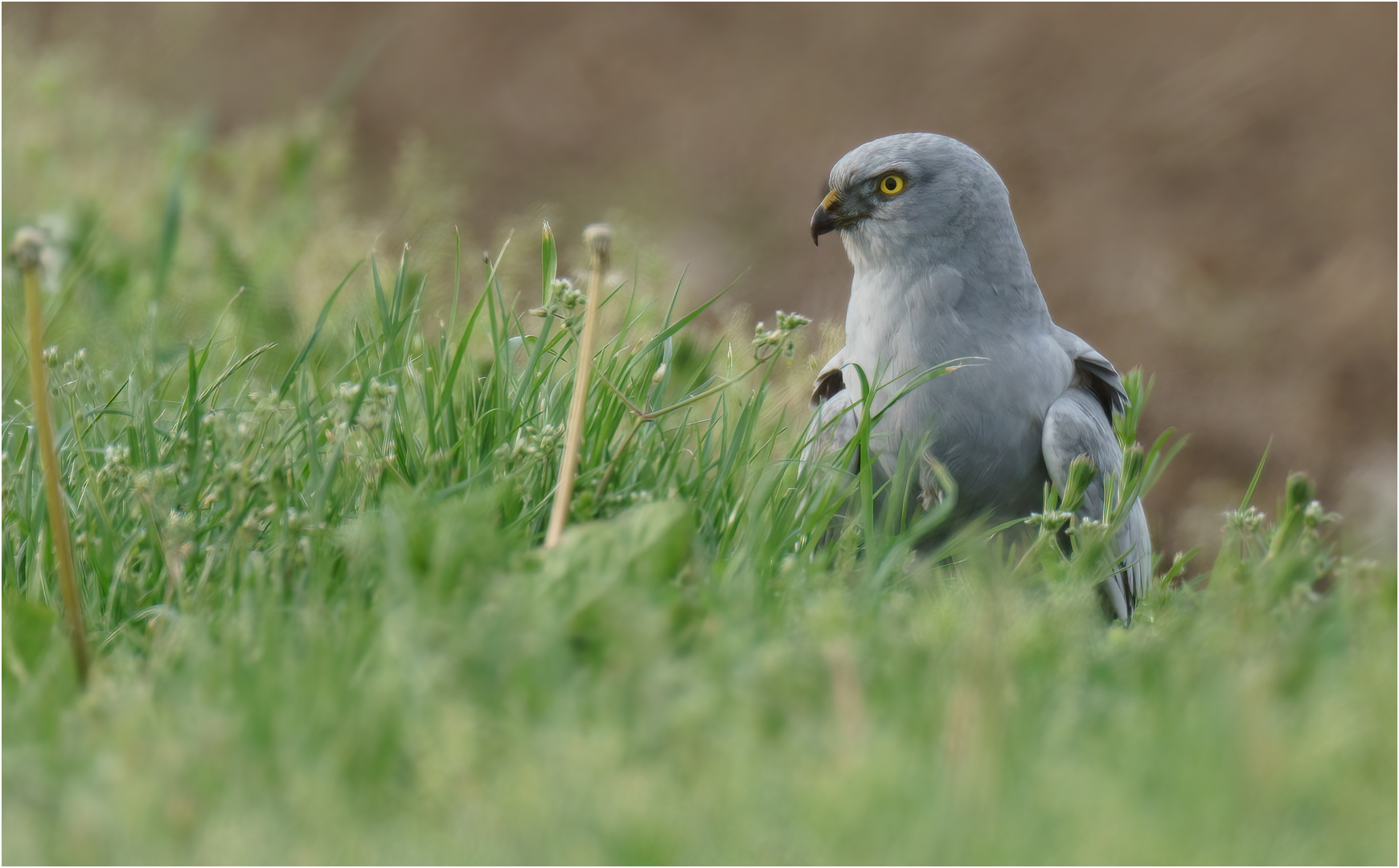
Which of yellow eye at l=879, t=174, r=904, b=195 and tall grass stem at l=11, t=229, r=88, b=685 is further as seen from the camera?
yellow eye at l=879, t=174, r=904, b=195

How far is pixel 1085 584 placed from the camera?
2303 millimetres

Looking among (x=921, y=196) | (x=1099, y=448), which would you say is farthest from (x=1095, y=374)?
(x=921, y=196)

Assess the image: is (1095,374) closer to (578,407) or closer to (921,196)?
(921,196)

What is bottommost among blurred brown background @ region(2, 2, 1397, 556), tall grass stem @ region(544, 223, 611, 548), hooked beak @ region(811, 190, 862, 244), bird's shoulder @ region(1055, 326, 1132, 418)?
tall grass stem @ region(544, 223, 611, 548)

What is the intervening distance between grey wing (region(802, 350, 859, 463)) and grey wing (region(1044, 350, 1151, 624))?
55 cm

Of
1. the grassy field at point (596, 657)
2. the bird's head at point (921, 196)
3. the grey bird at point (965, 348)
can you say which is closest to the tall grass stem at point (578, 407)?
the grassy field at point (596, 657)

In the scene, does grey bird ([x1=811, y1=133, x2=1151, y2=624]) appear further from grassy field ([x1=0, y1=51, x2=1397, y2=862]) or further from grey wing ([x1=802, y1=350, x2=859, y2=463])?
grassy field ([x1=0, y1=51, x2=1397, y2=862])

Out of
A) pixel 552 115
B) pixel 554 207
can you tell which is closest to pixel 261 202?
pixel 554 207

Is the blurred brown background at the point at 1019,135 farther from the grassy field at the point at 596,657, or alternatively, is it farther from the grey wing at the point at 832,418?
the grassy field at the point at 596,657

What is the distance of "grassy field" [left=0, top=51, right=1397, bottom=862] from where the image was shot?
146 cm

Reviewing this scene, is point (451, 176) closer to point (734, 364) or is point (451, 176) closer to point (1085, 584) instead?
point (734, 364)

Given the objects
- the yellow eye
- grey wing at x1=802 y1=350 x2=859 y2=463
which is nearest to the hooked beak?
the yellow eye

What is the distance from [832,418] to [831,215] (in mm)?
766

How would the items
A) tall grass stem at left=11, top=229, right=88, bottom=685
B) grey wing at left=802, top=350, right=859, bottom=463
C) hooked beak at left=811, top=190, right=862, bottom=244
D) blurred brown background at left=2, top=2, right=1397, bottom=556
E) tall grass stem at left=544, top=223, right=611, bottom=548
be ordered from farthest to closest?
blurred brown background at left=2, top=2, right=1397, bottom=556 < hooked beak at left=811, top=190, right=862, bottom=244 < grey wing at left=802, top=350, right=859, bottom=463 < tall grass stem at left=544, top=223, right=611, bottom=548 < tall grass stem at left=11, top=229, right=88, bottom=685
